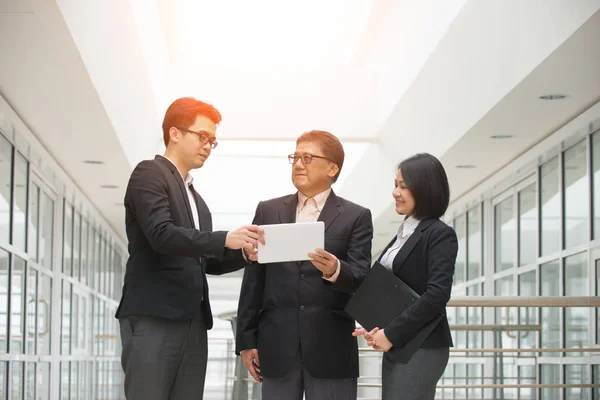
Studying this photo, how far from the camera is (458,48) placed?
8.19 metres

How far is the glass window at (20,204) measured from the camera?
345 inches

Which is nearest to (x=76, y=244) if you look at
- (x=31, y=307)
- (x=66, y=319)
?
(x=66, y=319)

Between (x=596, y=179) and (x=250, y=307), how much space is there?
5.42 meters

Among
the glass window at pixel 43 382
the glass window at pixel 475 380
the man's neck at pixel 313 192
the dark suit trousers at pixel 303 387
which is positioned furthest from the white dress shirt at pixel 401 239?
the glass window at pixel 475 380

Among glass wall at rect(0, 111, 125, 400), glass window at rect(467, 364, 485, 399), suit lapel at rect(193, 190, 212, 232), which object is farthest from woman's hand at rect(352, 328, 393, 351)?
glass window at rect(467, 364, 485, 399)

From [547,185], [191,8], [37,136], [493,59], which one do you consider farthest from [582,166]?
[37,136]

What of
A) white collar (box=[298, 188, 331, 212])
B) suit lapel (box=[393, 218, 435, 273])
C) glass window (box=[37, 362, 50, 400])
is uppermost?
white collar (box=[298, 188, 331, 212])

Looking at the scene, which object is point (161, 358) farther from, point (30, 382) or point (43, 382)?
point (43, 382)

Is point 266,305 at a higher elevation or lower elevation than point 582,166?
lower

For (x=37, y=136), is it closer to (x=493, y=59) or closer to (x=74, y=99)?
(x=74, y=99)

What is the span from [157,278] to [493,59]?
4.99 meters

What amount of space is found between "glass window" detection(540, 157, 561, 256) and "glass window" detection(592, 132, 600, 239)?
3.20 feet

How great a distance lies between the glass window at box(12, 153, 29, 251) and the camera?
28.7ft

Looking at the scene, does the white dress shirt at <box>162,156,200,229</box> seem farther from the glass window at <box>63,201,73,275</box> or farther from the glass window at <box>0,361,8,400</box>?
the glass window at <box>63,201,73,275</box>
